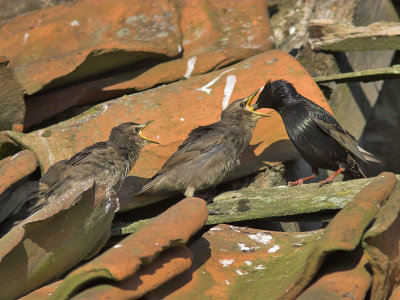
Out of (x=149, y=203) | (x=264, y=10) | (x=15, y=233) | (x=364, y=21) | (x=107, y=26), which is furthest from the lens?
(x=364, y=21)

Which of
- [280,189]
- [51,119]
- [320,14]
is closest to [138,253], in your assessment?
[280,189]

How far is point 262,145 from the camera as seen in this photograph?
5164 mm

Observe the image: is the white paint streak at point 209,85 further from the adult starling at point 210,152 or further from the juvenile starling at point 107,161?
the juvenile starling at point 107,161

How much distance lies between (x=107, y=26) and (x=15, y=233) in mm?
3443

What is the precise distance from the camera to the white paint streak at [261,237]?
3310 millimetres

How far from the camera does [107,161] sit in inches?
190

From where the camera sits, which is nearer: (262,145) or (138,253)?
(138,253)

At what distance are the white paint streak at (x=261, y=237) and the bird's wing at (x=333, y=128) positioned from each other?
2.11 meters

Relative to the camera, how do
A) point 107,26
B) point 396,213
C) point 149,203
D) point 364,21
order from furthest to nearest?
point 364,21, point 107,26, point 149,203, point 396,213

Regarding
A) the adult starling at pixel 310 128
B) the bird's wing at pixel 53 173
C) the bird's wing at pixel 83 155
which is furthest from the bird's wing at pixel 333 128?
the bird's wing at pixel 53 173

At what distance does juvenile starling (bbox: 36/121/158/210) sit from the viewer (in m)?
4.42

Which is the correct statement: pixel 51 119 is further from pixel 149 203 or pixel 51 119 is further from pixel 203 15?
pixel 203 15

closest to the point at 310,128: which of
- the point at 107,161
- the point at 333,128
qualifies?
the point at 333,128

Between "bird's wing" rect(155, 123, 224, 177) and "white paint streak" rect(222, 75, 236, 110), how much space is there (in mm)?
195
